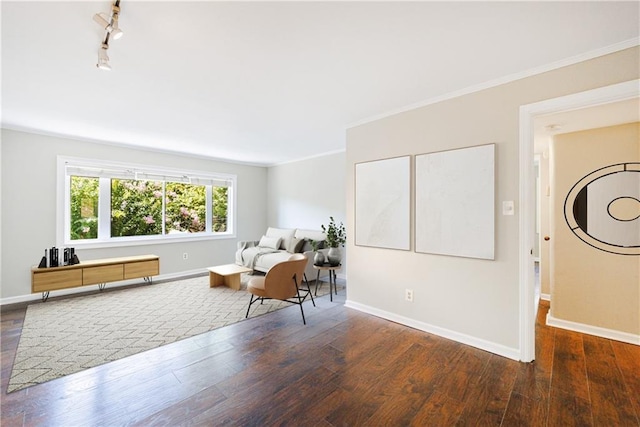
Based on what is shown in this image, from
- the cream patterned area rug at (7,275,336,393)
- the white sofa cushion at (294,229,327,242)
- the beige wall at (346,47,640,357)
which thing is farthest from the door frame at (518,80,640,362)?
the white sofa cushion at (294,229,327,242)

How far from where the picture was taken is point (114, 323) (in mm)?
3096

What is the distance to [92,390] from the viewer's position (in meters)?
1.93

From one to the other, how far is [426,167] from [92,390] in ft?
11.1

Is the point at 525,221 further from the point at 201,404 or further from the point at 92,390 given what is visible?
the point at 92,390

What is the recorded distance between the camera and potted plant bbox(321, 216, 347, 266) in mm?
4055

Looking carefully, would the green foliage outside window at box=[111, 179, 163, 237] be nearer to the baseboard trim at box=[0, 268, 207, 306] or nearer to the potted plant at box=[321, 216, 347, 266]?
the baseboard trim at box=[0, 268, 207, 306]

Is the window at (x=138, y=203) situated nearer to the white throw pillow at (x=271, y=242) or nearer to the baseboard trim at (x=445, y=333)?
the white throw pillow at (x=271, y=242)

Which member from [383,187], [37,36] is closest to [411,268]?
[383,187]

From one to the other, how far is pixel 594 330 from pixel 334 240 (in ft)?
10.8

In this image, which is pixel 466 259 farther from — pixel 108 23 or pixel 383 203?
pixel 108 23

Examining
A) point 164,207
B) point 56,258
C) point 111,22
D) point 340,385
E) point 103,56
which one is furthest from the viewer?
point 164,207

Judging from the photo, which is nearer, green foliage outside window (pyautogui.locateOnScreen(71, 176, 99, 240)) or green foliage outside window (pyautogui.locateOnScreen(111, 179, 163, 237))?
green foliage outside window (pyautogui.locateOnScreen(71, 176, 99, 240))

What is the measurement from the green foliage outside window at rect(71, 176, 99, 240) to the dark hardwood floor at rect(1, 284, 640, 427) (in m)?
2.06

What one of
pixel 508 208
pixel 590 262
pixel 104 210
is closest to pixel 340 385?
pixel 508 208
